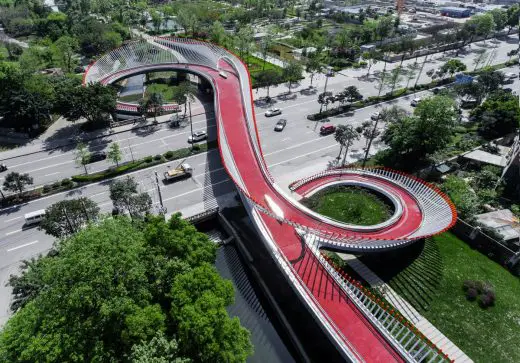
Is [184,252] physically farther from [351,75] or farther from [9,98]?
[351,75]

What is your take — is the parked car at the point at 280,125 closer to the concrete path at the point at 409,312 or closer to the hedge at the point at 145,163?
the hedge at the point at 145,163

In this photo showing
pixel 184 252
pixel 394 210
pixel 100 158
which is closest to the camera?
pixel 184 252

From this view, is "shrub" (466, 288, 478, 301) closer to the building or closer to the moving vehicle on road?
the moving vehicle on road

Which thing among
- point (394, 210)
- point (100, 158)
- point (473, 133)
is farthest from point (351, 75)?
point (100, 158)

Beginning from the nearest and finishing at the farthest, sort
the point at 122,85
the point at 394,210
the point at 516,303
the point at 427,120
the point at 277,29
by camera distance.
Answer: the point at 516,303
the point at 394,210
the point at 427,120
the point at 122,85
the point at 277,29

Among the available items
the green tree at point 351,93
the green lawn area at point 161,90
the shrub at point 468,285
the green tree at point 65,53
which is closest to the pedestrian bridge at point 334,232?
the shrub at point 468,285

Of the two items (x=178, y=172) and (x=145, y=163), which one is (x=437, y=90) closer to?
(x=178, y=172)

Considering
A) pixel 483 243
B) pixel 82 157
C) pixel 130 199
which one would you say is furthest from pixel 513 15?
pixel 82 157
